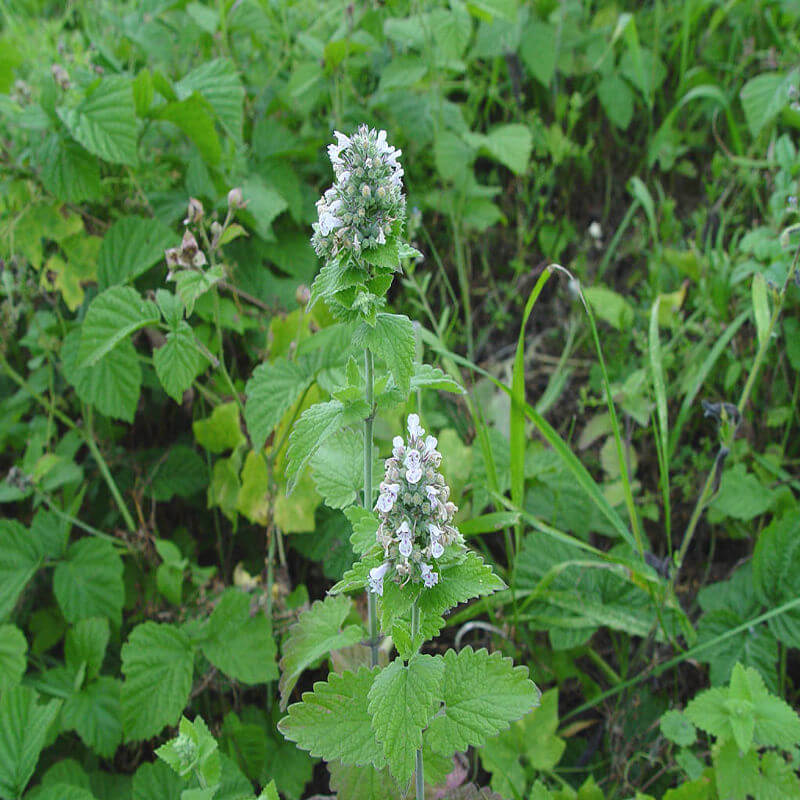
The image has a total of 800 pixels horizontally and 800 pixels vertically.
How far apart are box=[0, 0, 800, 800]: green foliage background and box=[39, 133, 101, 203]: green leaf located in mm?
11

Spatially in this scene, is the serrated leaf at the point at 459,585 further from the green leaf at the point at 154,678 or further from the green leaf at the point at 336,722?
the green leaf at the point at 154,678

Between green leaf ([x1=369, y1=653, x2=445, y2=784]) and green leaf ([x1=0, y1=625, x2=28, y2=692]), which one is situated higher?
green leaf ([x1=369, y1=653, x2=445, y2=784])

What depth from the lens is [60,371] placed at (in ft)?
7.48

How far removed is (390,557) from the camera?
1.08 meters

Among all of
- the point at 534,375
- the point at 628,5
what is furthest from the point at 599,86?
the point at 534,375

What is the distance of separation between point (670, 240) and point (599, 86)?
685 mm

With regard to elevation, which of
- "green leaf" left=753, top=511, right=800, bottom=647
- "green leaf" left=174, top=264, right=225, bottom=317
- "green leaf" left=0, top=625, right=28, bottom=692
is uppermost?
"green leaf" left=174, top=264, right=225, bottom=317

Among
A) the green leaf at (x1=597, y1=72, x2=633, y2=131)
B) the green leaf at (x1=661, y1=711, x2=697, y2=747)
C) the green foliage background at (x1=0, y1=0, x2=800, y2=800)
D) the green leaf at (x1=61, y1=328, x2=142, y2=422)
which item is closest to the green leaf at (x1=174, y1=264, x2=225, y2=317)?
the green foliage background at (x1=0, y1=0, x2=800, y2=800)

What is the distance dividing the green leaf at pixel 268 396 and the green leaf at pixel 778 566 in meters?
1.23

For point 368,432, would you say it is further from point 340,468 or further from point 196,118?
point 196,118

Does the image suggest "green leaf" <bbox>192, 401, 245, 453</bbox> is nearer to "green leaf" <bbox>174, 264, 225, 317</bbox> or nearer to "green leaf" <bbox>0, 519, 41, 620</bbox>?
"green leaf" <bbox>174, 264, 225, 317</bbox>

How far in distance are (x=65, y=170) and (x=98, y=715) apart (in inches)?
57.5

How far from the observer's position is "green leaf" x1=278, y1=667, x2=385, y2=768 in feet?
3.89

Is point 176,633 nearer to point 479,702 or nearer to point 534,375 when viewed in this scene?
point 479,702
